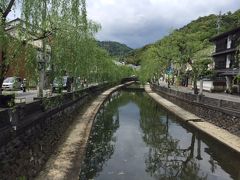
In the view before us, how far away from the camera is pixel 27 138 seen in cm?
1371

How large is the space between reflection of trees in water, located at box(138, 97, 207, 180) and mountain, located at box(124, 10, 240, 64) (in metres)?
17.1

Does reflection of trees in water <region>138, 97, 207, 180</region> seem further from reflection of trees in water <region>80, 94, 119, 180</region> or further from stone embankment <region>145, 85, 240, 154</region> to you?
reflection of trees in water <region>80, 94, 119, 180</region>

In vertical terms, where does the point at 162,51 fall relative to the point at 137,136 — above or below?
above

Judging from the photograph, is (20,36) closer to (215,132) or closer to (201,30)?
(215,132)

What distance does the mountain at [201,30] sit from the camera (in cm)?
4435

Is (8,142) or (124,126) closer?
(8,142)

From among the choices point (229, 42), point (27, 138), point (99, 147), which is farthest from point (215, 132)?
point (229, 42)

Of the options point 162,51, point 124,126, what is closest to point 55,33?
point 124,126

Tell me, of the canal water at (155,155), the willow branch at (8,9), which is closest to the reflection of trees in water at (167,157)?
the canal water at (155,155)

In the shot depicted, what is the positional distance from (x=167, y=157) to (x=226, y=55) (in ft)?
141

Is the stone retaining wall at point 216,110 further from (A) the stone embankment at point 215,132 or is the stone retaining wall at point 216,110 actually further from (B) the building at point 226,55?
(B) the building at point 226,55

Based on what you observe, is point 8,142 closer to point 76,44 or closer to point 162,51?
point 76,44

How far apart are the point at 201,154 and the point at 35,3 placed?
13353 millimetres

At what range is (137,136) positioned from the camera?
27.1 m
